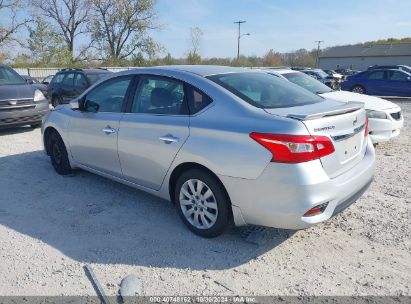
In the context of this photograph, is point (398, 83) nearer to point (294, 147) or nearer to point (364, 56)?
point (294, 147)

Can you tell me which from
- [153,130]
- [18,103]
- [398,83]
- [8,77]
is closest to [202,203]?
[153,130]

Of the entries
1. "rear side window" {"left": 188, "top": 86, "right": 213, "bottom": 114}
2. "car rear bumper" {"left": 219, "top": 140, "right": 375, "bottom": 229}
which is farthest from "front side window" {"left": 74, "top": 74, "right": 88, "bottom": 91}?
"car rear bumper" {"left": 219, "top": 140, "right": 375, "bottom": 229}

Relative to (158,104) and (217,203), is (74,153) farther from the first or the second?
(217,203)

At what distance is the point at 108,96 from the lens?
4480mm

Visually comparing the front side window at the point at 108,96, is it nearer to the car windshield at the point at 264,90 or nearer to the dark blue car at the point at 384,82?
the car windshield at the point at 264,90

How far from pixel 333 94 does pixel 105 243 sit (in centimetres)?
590

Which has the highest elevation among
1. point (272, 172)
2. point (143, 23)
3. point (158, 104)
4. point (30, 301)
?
point (143, 23)

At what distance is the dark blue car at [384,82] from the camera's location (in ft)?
53.4

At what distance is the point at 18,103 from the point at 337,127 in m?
7.60

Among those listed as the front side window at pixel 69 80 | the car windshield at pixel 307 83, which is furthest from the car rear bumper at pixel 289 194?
the front side window at pixel 69 80

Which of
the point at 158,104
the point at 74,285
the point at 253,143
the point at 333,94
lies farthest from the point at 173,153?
the point at 333,94

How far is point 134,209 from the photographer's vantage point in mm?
4203

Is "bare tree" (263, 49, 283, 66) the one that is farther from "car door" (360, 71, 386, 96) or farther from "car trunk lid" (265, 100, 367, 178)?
"car trunk lid" (265, 100, 367, 178)

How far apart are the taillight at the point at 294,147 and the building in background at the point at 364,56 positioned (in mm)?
65452
